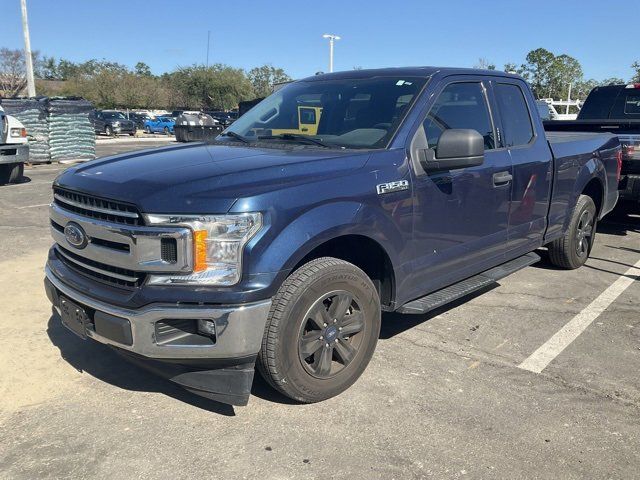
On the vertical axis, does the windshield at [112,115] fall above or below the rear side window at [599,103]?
below

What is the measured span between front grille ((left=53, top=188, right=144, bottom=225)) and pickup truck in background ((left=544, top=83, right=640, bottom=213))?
22.0ft

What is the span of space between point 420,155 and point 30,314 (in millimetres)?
3368

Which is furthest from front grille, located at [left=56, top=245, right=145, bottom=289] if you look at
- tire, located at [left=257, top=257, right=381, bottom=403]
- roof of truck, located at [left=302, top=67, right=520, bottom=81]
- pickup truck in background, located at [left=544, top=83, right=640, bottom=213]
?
pickup truck in background, located at [left=544, top=83, right=640, bottom=213]

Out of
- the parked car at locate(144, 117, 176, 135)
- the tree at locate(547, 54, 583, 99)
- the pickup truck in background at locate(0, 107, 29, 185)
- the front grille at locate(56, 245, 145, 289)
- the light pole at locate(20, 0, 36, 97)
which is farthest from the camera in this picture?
the tree at locate(547, 54, 583, 99)

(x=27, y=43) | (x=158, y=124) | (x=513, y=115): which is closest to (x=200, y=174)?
(x=513, y=115)

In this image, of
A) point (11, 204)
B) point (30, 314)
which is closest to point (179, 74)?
point (11, 204)

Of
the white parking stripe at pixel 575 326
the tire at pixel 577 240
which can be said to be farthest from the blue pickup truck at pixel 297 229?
the tire at pixel 577 240

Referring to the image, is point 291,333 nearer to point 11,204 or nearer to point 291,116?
point 291,116

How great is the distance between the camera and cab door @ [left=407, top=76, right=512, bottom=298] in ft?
12.2

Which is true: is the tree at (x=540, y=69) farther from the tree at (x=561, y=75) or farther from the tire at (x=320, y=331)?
the tire at (x=320, y=331)

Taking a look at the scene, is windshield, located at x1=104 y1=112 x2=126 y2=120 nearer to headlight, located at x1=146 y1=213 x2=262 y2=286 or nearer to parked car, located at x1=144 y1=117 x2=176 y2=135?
parked car, located at x1=144 y1=117 x2=176 y2=135

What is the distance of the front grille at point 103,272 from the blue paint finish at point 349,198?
47mm

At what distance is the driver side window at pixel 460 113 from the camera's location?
152 inches

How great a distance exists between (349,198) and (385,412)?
124 centimetres
